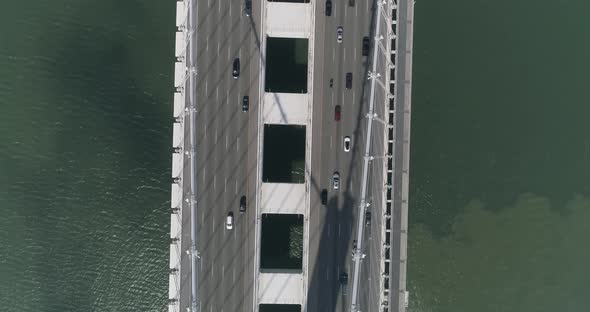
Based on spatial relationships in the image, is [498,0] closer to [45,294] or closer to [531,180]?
[531,180]

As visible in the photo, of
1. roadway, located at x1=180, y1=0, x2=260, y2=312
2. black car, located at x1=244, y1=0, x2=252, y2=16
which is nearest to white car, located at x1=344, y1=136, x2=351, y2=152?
roadway, located at x1=180, y1=0, x2=260, y2=312

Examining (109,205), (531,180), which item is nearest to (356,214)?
(531,180)

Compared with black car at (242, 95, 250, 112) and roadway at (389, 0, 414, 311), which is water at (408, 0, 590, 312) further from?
black car at (242, 95, 250, 112)

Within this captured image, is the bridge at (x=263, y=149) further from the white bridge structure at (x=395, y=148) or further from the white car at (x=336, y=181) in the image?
the white bridge structure at (x=395, y=148)

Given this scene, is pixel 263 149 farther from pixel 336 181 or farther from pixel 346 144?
pixel 346 144

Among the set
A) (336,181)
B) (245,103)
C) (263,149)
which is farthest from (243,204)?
(245,103)

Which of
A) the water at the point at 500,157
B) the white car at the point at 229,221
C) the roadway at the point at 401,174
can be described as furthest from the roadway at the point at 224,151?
the water at the point at 500,157
